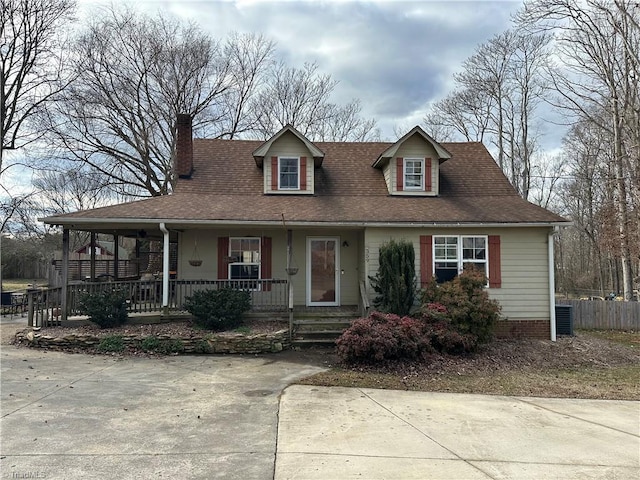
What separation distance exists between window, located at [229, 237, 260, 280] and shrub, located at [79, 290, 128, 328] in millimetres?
3159

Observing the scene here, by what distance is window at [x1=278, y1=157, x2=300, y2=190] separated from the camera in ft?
44.1

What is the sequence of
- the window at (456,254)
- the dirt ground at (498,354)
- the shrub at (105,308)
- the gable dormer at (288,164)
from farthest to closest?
the gable dormer at (288,164), the window at (456,254), the shrub at (105,308), the dirt ground at (498,354)

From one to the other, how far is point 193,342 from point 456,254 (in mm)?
7427

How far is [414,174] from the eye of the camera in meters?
13.5

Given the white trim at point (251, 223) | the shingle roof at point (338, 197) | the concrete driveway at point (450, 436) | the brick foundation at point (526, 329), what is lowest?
the concrete driveway at point (450, 436)

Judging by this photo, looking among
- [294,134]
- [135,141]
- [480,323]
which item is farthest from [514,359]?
[135,141]

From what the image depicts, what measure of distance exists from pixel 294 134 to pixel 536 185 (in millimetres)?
28541

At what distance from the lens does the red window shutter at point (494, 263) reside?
11539mm

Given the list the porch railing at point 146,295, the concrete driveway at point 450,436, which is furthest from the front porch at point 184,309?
the concrete driveway at point 450,436

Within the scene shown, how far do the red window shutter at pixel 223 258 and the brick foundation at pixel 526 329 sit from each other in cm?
808

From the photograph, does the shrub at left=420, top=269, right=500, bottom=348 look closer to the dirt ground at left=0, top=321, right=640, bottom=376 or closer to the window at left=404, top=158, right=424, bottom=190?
the dirt ground at left=0, top=321, right=640, bottom=376

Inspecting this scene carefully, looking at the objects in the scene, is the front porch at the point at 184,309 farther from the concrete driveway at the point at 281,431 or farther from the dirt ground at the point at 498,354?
the concrete driveway at the point at 281,431

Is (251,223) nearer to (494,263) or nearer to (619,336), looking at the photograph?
(494,263)

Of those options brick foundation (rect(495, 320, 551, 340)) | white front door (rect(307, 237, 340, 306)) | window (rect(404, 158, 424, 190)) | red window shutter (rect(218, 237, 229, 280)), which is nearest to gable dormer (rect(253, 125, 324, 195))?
white front door (rect(307, 237, 340, 306))
